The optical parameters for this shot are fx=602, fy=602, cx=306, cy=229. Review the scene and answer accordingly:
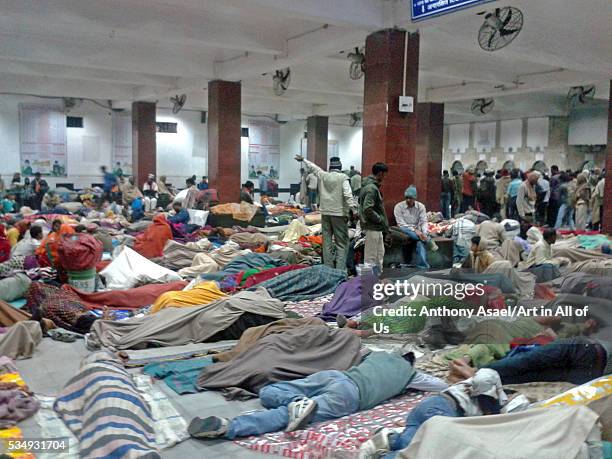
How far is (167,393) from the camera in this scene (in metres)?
4.28

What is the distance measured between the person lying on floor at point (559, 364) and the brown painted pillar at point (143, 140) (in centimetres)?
1610

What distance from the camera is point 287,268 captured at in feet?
25.9

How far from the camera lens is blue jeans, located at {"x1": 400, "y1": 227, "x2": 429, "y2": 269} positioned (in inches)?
332

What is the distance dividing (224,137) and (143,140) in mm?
5498

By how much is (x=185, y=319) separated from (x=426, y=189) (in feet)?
38.2

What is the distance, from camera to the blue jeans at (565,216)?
46.2 feet

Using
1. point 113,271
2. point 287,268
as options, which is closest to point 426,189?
point 287,268

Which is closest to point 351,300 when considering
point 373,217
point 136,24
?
point 373,217

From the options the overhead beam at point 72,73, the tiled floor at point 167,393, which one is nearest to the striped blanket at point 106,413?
the tiled floor at point 167,393

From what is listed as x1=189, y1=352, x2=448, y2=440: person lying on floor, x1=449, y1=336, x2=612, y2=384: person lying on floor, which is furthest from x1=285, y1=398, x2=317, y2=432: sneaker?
x1=449, y1=336, x2=612, y2=384: person lying on floor

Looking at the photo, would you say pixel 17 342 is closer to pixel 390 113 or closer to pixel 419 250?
pixel 419 250

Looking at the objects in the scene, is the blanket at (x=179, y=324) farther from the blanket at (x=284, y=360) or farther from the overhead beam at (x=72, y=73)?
the overhead beam at (x=72, y=73)

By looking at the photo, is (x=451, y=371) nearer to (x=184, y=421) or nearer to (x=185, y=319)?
(x=184, y=421)

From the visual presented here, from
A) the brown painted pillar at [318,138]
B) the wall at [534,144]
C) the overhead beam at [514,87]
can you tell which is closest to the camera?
the overhead beam at [514,87]
